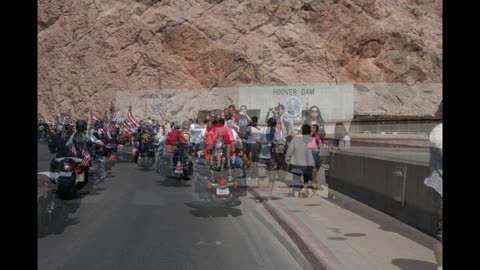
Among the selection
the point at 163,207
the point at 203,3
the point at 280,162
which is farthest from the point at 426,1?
the point at 163,207

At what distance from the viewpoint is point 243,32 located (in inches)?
2248

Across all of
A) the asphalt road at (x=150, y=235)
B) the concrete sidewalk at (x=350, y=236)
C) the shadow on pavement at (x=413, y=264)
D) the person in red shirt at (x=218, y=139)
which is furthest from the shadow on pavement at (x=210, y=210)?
the shadow on pavement at (x=413, y=264)

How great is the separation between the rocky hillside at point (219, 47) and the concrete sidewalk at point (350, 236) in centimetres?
4219

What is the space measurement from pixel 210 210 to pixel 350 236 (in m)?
3.95

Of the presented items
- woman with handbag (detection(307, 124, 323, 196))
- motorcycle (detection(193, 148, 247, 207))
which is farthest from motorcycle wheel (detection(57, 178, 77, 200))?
woman with handbag (detection(307, 124, 323, 196))

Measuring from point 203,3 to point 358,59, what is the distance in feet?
52.9

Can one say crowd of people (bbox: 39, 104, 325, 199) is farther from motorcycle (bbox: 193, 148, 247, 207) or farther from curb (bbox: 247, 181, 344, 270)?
curb (bbox: 247, 181, 344, 270)

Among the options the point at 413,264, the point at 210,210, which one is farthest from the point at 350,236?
the point at 210,210

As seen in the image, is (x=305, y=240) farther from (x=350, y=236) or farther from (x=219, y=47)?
(x=219, y=47)

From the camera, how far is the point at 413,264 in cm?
691

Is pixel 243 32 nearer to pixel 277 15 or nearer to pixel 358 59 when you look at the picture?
pixel 277 15

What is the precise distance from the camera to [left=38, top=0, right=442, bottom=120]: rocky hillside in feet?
180

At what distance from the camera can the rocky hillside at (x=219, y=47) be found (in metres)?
54.9

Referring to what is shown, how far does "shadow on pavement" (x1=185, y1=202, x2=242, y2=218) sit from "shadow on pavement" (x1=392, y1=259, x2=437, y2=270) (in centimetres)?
469
